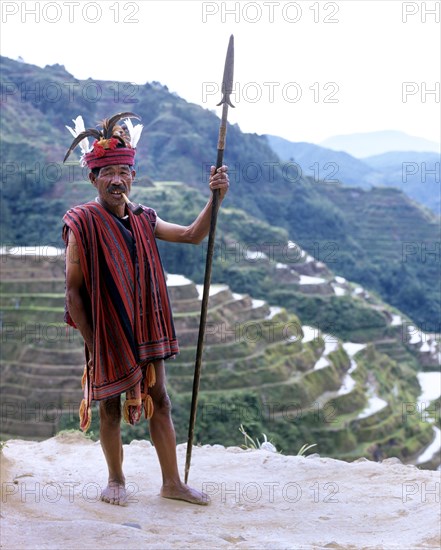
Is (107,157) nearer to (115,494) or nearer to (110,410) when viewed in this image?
(110,410)

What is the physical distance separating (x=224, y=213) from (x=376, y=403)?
23.6 meters

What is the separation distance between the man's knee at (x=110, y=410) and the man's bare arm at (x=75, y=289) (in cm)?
33

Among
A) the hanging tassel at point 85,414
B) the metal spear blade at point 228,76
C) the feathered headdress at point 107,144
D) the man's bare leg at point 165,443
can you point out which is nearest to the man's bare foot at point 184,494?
the man's bare leg at point 165,443

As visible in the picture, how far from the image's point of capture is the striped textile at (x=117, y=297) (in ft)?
10.8

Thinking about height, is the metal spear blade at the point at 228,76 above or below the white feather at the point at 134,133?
above

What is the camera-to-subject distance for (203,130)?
213 ft

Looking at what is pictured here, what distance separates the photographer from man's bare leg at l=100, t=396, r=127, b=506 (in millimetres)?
3411

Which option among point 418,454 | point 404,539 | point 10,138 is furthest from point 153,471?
point 10,138

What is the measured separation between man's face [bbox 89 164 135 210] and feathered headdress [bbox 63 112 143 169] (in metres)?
0.03

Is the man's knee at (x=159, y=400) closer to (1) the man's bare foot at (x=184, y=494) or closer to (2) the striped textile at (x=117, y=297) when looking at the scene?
(2) the striped textile at (x=117, y=297)

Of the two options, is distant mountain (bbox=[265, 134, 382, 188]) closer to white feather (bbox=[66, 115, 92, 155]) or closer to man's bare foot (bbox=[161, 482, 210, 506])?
white feather (bbox=[66, 115, 92, 155])

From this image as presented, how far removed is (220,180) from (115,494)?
1.54m

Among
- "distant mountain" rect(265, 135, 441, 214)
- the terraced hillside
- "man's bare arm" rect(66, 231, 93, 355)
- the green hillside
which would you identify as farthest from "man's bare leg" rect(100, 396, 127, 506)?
"distant mountain" rect(265, 135, 441, 214)

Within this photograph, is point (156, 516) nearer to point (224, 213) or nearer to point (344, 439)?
point (344, 439)
